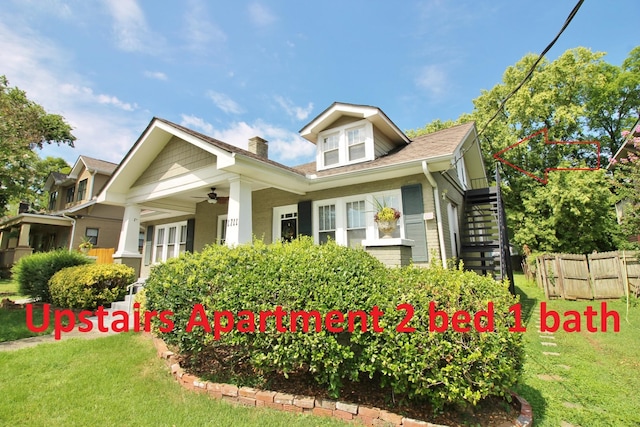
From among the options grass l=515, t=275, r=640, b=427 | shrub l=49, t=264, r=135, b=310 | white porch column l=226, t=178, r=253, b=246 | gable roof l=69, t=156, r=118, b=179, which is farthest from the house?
gable roof l=69, t=156, r=118, b=179

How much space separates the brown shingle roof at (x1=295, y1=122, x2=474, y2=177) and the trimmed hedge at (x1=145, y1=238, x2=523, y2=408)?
14.4ft

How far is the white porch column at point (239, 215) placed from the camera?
6457 millimetres

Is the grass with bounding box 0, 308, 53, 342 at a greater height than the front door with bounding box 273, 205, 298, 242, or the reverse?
the front door with bounding box 273, 205, 298, 242

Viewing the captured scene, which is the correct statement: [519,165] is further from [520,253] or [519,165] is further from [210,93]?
[210,93]

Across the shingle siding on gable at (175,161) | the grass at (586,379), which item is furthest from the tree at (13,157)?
the grass at (586,379)

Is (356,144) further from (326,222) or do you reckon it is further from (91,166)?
(91,166)

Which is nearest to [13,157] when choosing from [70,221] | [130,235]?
[130,235]

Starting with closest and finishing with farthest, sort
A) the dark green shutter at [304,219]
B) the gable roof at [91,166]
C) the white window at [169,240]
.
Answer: the dark green shutter at [304,219]
the white window at [169,240]
the gable roof at [91,166]

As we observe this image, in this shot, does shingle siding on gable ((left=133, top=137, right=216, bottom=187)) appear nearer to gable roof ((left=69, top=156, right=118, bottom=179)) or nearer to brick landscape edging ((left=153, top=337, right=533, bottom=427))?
brick landscape edging ((left=153, top=337, right=533, bottom=427))

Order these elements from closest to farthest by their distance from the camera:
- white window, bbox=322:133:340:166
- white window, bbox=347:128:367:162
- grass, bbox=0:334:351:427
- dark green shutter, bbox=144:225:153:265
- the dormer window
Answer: grass, bbox=0:334:351:427
the dormer window
white window, bbox=347:128:367:162
white window, bbox=322:133:340:166
dark green shutter, bbox=144:225:153:265

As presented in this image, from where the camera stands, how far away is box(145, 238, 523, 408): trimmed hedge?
8.13ft

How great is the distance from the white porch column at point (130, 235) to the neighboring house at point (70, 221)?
27.7 ft

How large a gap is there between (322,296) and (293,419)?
3.70 ft
